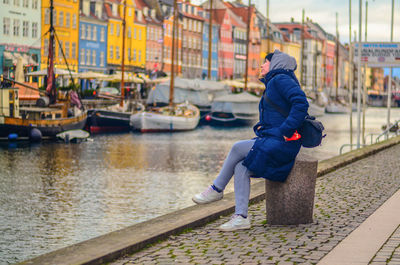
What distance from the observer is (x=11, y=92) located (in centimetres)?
3850

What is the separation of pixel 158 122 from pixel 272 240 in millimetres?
43957

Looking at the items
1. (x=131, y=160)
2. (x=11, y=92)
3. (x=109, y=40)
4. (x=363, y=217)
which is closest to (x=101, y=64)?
(x=109, y=40)

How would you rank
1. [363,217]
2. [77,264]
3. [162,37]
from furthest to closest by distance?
[162,37]
[363,217]
[77,264]

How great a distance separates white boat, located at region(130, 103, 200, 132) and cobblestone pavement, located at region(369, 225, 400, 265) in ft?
142

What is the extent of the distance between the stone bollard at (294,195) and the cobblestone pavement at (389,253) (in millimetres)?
869

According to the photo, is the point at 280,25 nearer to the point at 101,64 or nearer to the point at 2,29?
the point at 101,64

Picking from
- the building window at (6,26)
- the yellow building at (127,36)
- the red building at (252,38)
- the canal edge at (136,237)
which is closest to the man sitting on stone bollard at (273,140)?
the canal edge at (136,237)

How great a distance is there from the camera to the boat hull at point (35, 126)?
3641cm

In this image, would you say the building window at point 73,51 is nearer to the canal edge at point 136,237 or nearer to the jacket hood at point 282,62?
the canal edge at point 136,237

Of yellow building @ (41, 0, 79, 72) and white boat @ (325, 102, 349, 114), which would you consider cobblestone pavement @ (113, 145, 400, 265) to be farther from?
white boat @ (325, 102, 349, 114)

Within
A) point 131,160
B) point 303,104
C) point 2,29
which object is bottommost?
point 131,160

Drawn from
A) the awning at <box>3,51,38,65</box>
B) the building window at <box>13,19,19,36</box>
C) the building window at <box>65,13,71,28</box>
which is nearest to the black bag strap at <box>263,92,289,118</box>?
the awning at <box>3,51,38,65</box>

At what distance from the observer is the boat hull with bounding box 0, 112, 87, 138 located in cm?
3641

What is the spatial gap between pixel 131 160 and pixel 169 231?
2079 cm
